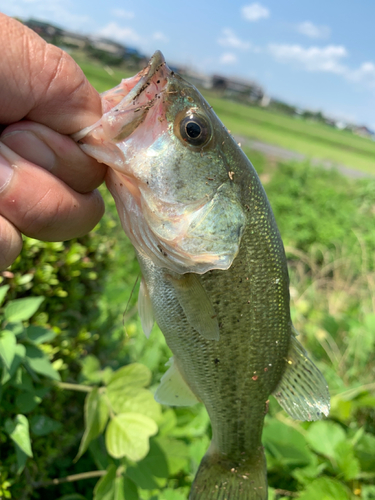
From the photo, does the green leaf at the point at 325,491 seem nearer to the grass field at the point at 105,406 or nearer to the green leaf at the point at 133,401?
the grass field at the point at 105,406

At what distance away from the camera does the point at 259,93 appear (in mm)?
36625

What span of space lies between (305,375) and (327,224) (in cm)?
744

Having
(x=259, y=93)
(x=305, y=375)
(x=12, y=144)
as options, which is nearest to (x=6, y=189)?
(x=12, y=144)

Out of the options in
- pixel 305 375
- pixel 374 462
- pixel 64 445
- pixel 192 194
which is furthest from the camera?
pixel 374 462

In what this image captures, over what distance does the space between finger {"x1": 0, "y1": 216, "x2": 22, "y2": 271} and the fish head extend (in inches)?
12.8

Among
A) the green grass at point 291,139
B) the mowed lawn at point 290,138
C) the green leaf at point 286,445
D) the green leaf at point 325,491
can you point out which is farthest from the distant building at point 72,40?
the green grass at point 291,139

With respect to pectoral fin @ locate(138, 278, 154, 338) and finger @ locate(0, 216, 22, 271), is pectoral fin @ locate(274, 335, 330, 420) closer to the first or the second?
pectoral fin @ locate(138, 278, 154, 338)

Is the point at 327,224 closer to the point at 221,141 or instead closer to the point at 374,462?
the point at 374,462

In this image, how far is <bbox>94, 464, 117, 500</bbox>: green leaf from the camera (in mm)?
1579

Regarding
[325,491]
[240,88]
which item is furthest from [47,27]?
[240,88]

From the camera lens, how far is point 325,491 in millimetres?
2105

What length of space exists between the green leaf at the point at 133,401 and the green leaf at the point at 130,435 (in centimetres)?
6

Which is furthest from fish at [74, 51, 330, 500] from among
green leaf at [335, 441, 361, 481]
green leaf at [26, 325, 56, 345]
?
green leaf at [335, 441, 361, 481]

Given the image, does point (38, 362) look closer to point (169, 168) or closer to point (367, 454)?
point (169, 168)
